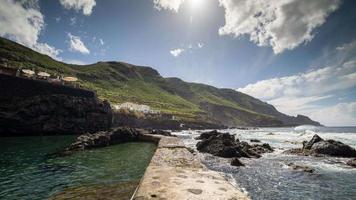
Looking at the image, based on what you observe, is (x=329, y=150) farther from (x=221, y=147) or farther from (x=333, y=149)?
(x=221, y=147)

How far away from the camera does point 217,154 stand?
100ft

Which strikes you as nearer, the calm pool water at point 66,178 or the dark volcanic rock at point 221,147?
the calm pool water at point 66,178

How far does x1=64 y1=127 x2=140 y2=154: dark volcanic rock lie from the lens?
1167 inches

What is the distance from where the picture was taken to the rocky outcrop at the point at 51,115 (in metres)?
46.3

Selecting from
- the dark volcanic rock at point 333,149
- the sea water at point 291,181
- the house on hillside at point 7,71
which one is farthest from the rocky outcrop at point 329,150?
the house on hillside at point 7,71

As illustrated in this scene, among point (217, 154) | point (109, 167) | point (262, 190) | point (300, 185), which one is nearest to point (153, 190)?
point (262, 190)

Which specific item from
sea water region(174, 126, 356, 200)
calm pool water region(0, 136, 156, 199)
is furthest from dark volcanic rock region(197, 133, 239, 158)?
calm pool water region(0, 136, 156, 199)

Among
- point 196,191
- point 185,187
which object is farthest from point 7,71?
point 196,191

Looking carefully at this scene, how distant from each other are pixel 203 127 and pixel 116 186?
403 ft

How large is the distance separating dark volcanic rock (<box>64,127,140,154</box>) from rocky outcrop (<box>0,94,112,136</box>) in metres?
20.0

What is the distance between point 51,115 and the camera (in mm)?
53031

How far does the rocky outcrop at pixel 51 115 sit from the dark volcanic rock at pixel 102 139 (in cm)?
1997

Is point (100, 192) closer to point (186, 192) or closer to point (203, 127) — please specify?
point (186, 192)

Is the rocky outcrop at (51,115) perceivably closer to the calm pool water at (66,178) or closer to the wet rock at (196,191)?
the calm pool water at (66,178)
